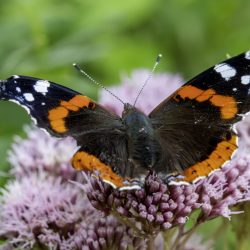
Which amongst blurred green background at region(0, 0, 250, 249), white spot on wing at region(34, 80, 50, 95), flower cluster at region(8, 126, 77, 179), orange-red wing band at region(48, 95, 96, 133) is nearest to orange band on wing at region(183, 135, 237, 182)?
orange-red wing band at region(48, 95, 96, 133)

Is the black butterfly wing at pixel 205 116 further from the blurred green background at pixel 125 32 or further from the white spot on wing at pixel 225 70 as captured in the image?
the blurred green background at pixel 125 32

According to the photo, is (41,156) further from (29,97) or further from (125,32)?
(125,32)

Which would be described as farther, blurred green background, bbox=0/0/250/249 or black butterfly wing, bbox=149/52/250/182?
blurred green background, bbox=0/0/250/249

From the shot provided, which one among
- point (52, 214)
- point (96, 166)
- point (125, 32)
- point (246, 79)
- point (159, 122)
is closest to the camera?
point (96, 166)

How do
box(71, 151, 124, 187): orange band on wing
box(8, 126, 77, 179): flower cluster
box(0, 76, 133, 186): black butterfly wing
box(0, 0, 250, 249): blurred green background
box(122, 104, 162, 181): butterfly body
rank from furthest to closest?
box(0, 0, 250, 249): blurred green background, box(8, 126, 77, 179): flower cluster, box(0, 76, 133, 186): black butterfly wing, box(122, 104, 162, 181): butterfly body, box(71, 151, 124, 187): orange band on wing

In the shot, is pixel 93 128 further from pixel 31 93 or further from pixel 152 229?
pixel 152 229

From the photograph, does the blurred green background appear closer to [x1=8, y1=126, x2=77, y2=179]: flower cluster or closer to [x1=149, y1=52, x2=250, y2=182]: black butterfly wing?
[x1=8, y1=126, x2=77, y2=179]: flower cluster

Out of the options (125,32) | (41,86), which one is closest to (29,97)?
(41,86)
